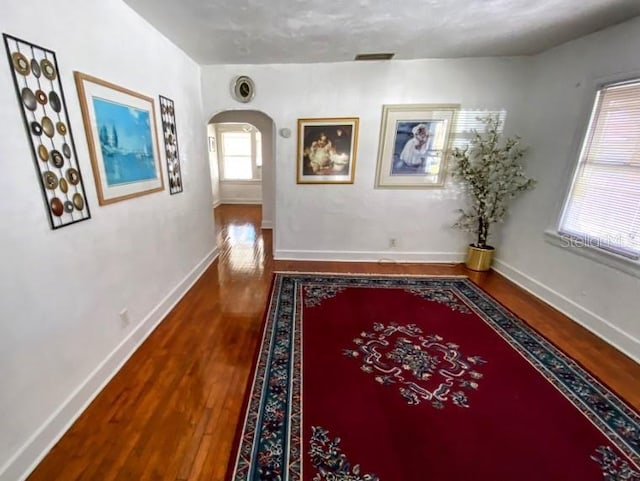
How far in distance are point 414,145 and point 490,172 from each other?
3.22ft

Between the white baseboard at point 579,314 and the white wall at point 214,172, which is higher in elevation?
the white wall at point 214,172

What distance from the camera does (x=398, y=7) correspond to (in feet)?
6.75

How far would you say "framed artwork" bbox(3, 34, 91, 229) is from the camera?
1297mm

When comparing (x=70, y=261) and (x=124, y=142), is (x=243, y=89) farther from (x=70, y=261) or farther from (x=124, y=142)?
(x=70, y=261)

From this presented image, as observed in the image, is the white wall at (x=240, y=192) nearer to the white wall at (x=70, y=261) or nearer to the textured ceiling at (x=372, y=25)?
the textured ceiling at (x=372, y=25)

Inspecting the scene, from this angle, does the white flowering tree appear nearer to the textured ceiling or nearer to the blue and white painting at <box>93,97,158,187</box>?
the textured ceiling

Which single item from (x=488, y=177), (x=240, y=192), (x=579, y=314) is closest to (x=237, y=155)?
(x=240, y=192)

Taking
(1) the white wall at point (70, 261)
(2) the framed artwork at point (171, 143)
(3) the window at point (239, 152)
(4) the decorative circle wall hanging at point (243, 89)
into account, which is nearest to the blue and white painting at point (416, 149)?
(4) the decorative circle wall hanging at point (243, 89)

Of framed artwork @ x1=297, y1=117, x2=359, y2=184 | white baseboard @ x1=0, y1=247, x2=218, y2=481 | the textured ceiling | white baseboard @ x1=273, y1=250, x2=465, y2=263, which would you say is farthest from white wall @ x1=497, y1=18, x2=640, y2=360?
white baseboard @ x1=0, y1=247, x2=218, y2=481

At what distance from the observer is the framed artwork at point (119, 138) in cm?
173

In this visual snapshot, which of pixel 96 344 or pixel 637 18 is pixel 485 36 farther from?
pixel 96 344

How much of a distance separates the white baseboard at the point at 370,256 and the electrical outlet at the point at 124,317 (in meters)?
2.12

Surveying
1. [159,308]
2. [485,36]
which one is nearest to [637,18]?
[485,36]

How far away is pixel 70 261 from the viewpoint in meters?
1.58
